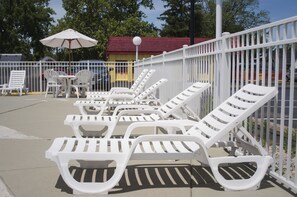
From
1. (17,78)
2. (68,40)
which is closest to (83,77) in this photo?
(68,40)

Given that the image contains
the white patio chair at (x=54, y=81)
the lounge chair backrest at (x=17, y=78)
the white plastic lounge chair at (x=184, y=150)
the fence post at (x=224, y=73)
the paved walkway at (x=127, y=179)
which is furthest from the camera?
the lounge chair backrest at (x=17, y=78)

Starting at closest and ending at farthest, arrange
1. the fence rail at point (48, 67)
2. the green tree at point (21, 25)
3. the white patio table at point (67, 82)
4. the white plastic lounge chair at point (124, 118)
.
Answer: the white plastic lounge chair at point (124, 118), the white patio table at point (67, 82), the fence rail at point (48, 67), the green tree at point (21, 25)

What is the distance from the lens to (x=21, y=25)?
41.3m

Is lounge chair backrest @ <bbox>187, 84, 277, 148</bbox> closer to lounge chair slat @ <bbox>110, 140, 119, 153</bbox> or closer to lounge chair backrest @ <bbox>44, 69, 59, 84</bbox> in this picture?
lounge chair slat @ <bbox>110, 140, 119, 153</bbox>

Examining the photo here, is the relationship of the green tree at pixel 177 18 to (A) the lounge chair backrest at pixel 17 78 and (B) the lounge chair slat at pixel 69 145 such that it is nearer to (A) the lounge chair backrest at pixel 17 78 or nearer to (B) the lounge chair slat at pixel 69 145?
(A) the lounge chair backrest at pixel 17 78

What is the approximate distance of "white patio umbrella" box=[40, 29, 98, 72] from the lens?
16188 mm

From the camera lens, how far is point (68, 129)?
714cm

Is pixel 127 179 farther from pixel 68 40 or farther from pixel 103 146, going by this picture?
pixel 68 40

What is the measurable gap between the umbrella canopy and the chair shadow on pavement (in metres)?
12.6

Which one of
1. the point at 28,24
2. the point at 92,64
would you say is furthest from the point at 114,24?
the point at 92,64

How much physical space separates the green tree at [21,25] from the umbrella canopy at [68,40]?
24.4 metres

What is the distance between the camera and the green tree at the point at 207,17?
50656 mm

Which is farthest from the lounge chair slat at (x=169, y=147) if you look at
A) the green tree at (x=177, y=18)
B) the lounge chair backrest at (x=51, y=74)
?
the green tree at (x=177, y=18)

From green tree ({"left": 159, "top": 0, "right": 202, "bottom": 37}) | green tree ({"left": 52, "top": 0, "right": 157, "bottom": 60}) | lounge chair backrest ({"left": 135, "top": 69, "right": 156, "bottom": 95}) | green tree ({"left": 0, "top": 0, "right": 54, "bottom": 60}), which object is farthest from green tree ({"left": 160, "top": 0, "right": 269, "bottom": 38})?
lounge chair backrest ({"left": 135, "top": 69, "right": 156, "bottom": 95})
